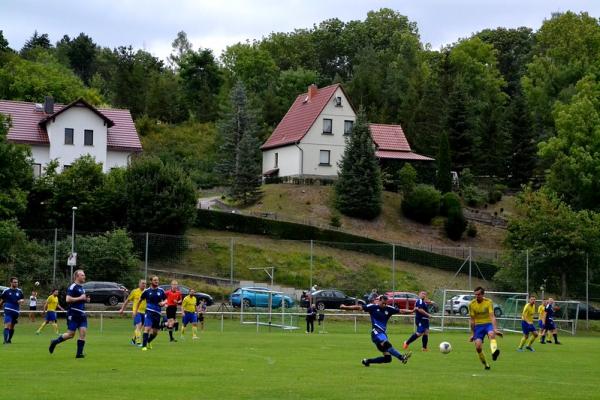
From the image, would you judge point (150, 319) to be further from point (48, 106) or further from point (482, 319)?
point (48, 106)

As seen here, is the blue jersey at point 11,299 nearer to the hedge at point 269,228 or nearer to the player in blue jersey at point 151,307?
the player in blue jersey at point 151,307

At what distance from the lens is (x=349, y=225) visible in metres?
77.9

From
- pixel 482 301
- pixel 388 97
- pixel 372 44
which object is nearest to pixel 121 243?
pixel 482 301

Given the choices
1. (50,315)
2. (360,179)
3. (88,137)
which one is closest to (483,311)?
(50,315)

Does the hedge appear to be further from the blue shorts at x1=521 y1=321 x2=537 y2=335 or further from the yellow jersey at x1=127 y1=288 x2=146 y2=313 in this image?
the yellow jersey at x1=127 y1=288 x2=146 y2=313

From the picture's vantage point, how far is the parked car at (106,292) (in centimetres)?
5184

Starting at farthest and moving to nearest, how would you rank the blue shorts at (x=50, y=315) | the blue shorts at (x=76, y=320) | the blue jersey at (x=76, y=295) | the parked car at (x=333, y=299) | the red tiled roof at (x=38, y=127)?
the red tiled roof at (x=38, y=127) → the parked car at (x=333, y=299) → the blue shorts at (x=50, y=315) → the blue shorts at (x=76, y=320) → the blue jersey at (x=76, y=295)

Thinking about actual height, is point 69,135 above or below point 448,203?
above

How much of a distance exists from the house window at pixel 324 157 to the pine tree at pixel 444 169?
963 centimetres

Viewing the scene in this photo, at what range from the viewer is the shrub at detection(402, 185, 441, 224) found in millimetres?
81438

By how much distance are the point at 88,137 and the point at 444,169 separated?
29.6 m

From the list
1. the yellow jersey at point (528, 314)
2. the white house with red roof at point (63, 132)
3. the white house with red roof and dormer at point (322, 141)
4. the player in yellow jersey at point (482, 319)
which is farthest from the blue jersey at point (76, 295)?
the white house with red roof and dormer at point (322, 141)

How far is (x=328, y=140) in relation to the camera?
9031 cm

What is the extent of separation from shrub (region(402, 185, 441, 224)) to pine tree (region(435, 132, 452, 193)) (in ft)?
14.1
